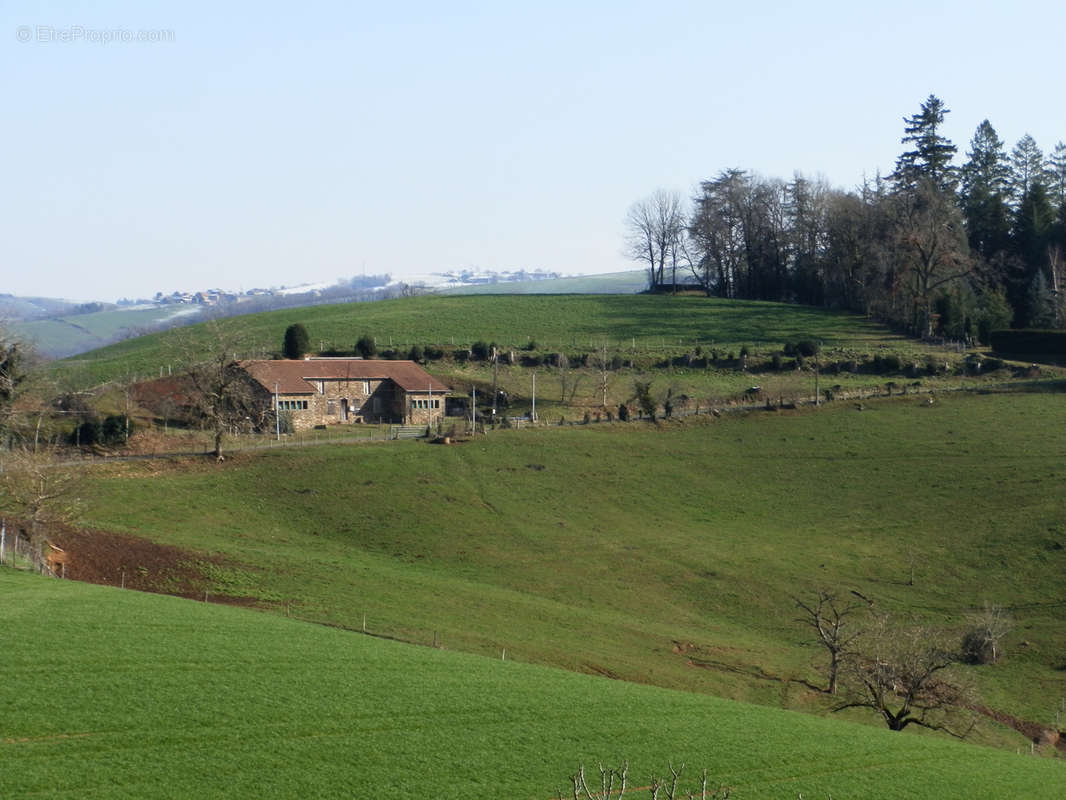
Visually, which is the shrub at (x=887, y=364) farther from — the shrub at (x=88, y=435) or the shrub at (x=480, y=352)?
the shrub at (x=88, y=435)

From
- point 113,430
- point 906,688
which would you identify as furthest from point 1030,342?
point 113,430

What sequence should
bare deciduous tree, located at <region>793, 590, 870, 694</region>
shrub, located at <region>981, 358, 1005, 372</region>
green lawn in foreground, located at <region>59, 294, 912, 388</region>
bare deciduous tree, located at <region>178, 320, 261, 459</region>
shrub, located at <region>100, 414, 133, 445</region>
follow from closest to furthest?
1. bare deciduous tree, located at <region>793, 590, 870, 694</region>
2. shrub, located at <region>100, 414, 133, 445</region>
3. bare deciduous tree, located at <region>178, 320, 261, 459</region>
4. shrub, located at <region>981, 358, 1005, 372</region>
5. green lawn in foreground, located at <region>59, 294, 912, 388</region>

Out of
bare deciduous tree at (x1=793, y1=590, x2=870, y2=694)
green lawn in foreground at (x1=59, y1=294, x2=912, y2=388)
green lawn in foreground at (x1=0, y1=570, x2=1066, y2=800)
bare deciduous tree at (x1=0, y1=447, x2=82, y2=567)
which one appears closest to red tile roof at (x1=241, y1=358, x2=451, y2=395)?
green lawn in foreground at (x1=59, y1=294, x2=912, y2=388)

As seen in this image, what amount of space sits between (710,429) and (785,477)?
9015mm

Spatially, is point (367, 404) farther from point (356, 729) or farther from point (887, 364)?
point (356, 729)

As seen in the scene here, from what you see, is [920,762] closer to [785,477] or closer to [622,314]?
[785,477]

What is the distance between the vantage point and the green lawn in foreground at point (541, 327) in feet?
328

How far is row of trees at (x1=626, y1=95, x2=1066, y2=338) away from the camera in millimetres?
105750

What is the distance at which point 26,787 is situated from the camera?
1811 centimetres

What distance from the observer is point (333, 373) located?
7819cm

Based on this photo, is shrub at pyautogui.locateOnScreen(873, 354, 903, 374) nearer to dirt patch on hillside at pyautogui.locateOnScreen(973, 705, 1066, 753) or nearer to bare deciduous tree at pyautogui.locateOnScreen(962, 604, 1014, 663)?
bare deciduous tree at pyautogui.locateOnScreen(962, 604, 1014, 663)

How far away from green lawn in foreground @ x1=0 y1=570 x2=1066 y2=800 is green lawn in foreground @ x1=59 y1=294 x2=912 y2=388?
6505 cm

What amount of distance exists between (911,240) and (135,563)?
3169 inches

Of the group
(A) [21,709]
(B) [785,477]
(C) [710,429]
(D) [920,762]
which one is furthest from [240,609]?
(C) [710,429]
